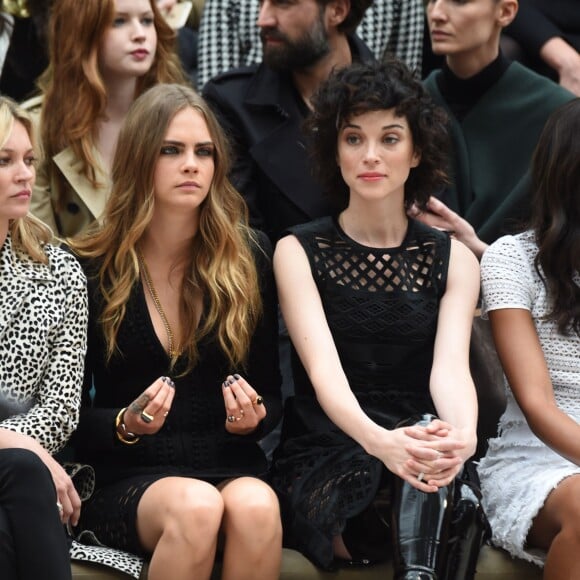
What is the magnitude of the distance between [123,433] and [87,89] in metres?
1.49

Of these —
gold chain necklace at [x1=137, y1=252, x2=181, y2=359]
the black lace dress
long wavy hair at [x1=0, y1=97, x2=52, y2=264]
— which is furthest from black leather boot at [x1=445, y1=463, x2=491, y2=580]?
long wavy hair at [x1=0, y1=97, x2=52, y2=264]

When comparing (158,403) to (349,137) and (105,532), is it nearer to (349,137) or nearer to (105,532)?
(105,532)

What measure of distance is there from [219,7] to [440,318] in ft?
6.55

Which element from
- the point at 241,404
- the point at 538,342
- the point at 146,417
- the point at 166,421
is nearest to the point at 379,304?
the point at 538,342

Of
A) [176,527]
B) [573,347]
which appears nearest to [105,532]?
[176,527]

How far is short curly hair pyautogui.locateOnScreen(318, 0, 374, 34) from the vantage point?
5.09 meters

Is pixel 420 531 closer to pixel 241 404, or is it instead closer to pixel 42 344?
pixel 241 404

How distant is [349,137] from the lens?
13.4ft

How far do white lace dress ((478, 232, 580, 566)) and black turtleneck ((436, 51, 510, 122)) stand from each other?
1.13 metres

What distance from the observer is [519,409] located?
3.99m

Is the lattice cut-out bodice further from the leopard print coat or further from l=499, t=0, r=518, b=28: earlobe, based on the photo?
l=499, t=0, r=518, b=28: earlobe

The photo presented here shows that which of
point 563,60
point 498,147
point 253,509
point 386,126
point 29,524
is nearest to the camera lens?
point 29,524

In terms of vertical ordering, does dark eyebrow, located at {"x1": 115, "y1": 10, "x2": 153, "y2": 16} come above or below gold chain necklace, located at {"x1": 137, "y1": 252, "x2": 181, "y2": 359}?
above

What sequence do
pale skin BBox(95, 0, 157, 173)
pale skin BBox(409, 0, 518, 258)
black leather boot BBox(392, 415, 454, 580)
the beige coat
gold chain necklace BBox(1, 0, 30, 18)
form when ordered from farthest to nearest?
gold chain necklace BBox(1, 0, 30, 18), pale skin BBox(409, 0, 518, 258), pale skin BBox(95, 0, 157, 173), the beige coat, black leather boot BBox(392, 415, 454, 580)
